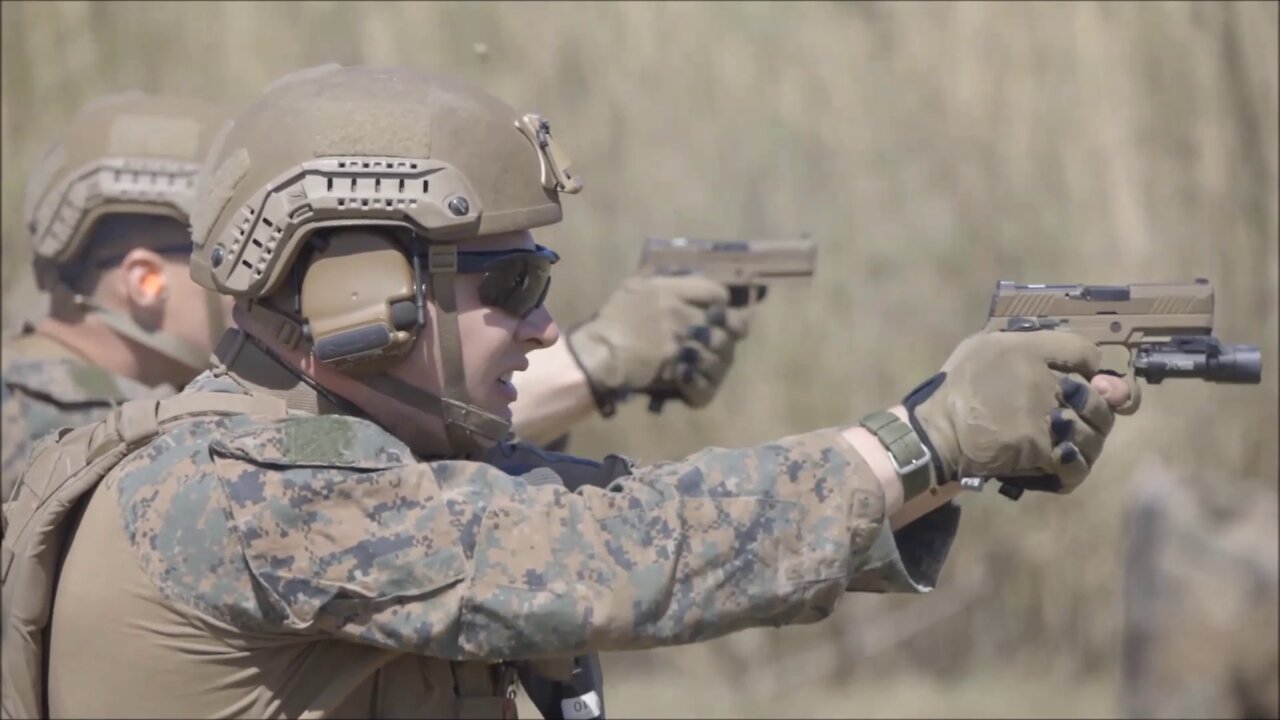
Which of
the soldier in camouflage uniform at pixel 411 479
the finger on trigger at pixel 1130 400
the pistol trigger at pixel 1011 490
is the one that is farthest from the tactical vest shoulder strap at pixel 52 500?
the finger on trigger at pixel 1130 400

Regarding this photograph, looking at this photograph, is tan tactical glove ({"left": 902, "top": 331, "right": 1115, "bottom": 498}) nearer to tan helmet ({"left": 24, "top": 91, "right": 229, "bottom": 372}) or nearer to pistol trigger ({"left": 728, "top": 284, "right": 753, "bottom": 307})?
pistol trigger ({"left": 728, "top": 284, "right": 753, "bottom": 307})

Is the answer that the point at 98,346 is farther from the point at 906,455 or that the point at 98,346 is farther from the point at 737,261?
the point at 906,455

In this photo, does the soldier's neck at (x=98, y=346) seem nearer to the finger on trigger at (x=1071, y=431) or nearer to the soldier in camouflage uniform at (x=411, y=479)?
the soldier in camouflage uniform at (x=411, y=479)

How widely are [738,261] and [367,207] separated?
2.86 meters

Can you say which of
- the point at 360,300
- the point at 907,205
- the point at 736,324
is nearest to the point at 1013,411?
the point at 360,300

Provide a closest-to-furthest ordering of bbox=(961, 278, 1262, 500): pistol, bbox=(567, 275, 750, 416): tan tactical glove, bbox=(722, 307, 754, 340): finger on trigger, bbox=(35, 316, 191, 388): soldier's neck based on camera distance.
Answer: bbox=(961, 278, 1262, 500): pistol → bbox=(567, 275, 750, 416): tan tactical glove → bbox=(35, 316, 191, 388): soldier's neck → bbox=(722, 307, 754, 340): finger on trigger

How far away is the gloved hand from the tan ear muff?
76 cm

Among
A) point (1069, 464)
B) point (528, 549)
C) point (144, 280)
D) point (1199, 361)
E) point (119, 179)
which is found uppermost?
point (119, 179)

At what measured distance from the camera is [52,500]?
249 centimetres

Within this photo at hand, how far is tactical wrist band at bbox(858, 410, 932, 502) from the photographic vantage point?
7.84 ft

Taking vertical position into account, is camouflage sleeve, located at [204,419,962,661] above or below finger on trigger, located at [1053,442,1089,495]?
below

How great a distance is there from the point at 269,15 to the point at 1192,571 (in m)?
3.69

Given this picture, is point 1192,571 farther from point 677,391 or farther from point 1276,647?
point 677,391

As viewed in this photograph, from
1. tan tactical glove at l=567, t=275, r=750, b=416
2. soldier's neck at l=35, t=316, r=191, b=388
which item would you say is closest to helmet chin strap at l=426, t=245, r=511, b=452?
tan tactical glove at l=567, t=275, r=750, b=416
